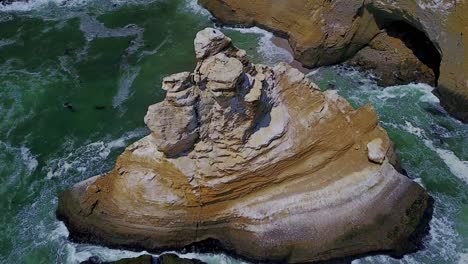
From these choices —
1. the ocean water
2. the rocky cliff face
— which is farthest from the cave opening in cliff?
the ocean water

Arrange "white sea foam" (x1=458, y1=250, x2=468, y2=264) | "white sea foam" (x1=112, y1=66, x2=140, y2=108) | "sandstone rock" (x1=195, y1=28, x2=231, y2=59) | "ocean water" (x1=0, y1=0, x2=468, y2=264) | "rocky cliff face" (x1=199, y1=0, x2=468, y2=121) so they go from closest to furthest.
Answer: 1. "sandstone rock" (x1=195, y1=28, x2=231, y2=59)
2. "white sea foam" (x1=458, y1=250, x2=468, y2=264)
3. "ocean water" (x1=0, y1=0, x2=468, y2=264)
4. "rocky cliff face" (x1=199, y1=0, x2=468, y2=121)
5. "white sea foam" (x1=112, y1=66, x2=140, y2=108)

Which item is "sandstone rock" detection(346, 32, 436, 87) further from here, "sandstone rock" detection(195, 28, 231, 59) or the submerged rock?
the submerged rock

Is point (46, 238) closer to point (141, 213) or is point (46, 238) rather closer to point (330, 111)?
point (141, 213)

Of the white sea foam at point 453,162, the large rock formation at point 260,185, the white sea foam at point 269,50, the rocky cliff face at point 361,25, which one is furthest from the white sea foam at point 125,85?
the white sea foam at point 453,162

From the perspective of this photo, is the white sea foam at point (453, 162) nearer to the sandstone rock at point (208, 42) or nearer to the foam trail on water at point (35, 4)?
the sandstone rock at point (208, 42)

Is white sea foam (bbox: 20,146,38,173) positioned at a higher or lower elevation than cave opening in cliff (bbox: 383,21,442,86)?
lower

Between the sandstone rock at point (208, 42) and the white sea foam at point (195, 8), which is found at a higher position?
the sandstone rock at point (208, 42)
